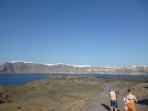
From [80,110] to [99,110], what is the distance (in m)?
1.82

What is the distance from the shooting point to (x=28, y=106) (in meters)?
24.9

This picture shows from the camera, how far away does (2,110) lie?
23.7 metres

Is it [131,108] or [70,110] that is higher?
[131,108]

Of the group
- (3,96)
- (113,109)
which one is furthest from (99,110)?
(3,96)

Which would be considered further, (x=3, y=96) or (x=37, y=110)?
(x=3, y=96)

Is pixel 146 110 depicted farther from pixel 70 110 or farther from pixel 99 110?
pixel 70 110

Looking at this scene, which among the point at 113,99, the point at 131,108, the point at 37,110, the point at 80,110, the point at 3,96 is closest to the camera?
the point at 131,108

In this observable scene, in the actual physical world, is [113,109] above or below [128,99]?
below

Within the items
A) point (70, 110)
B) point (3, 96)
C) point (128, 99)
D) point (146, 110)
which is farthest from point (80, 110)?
point (3, 96)

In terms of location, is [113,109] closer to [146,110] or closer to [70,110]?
[146,110]

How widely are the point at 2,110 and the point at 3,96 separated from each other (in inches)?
346

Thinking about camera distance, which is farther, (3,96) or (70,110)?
(3,96)

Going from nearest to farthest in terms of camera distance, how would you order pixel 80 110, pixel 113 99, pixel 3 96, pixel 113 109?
pixel 113 99 → pixel 113 109 → pixel 80 110 → pixel 3 96

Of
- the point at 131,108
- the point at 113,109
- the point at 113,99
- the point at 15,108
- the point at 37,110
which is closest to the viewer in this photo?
the point at 131,108
